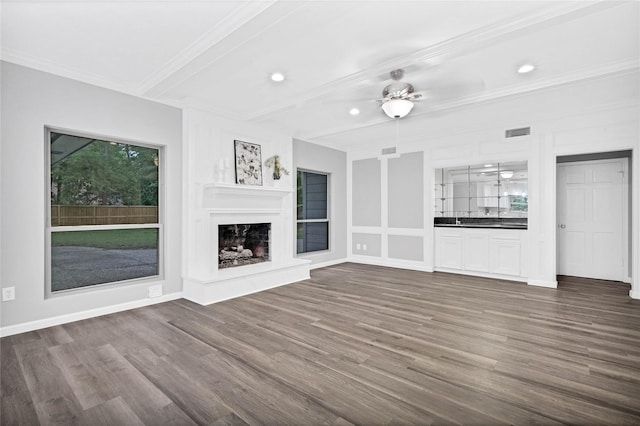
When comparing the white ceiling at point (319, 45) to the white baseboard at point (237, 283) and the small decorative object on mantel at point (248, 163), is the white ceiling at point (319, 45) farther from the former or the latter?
the white baseboard at point (237, 283)

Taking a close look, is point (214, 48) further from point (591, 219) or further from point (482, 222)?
point (591, 219)

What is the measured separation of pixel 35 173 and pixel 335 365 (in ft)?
11.1

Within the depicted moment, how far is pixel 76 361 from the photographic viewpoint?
8.12 feet

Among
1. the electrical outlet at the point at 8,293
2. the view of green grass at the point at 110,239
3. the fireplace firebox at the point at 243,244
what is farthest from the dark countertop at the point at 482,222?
the electrical outlet at the point at 8,293

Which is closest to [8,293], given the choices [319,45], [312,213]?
[319,45]

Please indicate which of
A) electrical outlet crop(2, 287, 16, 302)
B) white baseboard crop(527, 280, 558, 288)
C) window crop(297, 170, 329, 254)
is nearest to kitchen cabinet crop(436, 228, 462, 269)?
white baseboard crop(527, 280, 558, 288)

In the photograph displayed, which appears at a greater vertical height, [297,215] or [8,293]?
[297,215]

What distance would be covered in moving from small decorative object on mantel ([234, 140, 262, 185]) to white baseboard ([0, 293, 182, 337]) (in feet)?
6.25

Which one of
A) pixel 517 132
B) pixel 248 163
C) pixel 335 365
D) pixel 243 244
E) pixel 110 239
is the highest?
pixel 517 132

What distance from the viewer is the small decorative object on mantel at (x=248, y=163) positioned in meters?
4.82

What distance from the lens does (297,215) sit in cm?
622

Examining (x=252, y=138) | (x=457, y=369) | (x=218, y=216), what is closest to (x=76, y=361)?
(x=218, y=216)

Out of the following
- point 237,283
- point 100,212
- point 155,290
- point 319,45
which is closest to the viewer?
point 319,45

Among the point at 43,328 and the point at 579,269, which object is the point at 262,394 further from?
the point at 579,269
